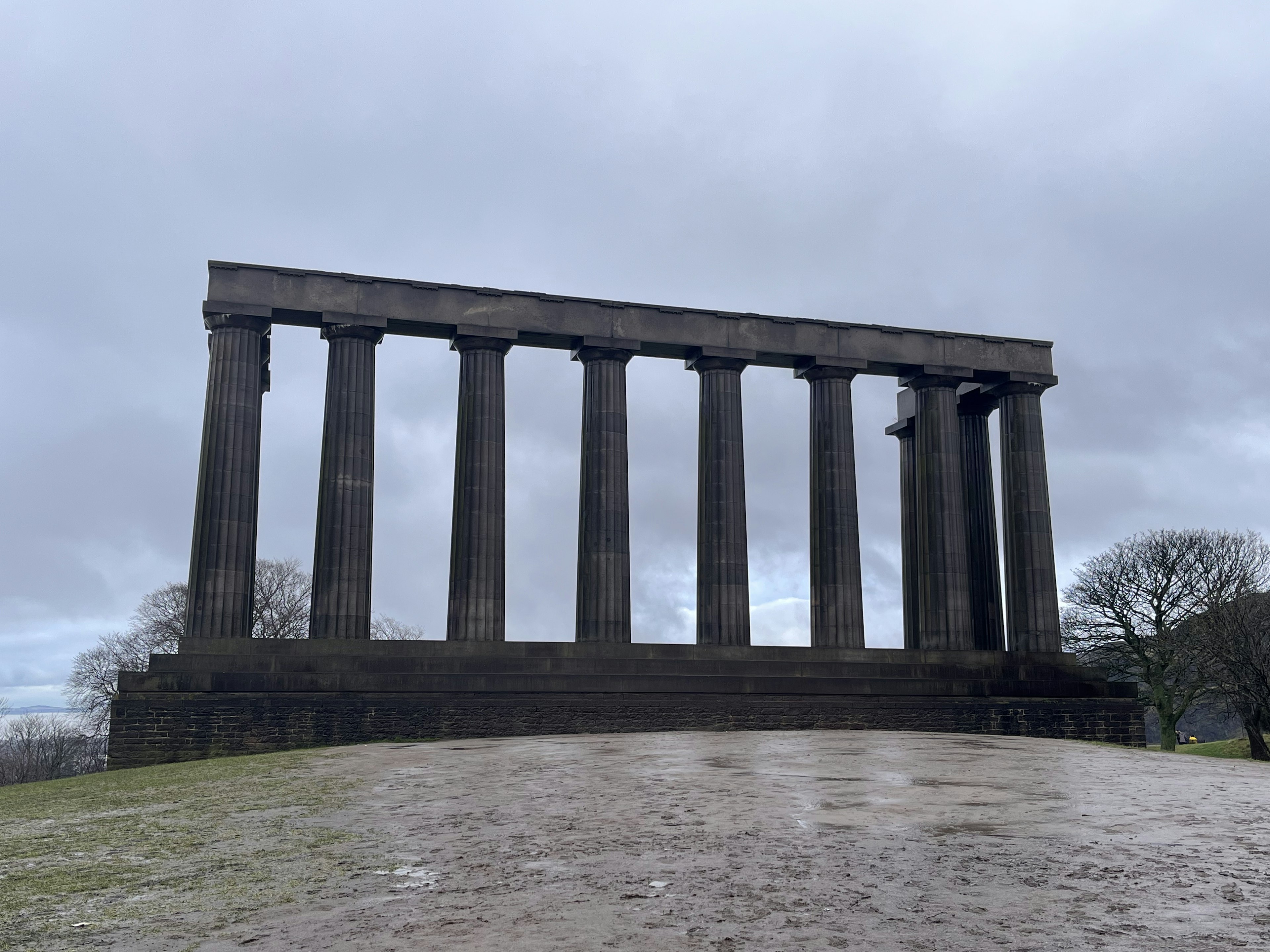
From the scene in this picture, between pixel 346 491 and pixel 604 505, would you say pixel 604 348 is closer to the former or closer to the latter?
pixel 604 505

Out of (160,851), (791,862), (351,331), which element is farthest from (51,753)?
(791,862)

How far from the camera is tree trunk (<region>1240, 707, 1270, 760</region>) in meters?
42.6

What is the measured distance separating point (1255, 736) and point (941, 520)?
14845 mm

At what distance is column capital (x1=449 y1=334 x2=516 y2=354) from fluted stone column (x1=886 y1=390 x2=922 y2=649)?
16.5m

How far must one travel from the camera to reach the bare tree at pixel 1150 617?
2191 inches

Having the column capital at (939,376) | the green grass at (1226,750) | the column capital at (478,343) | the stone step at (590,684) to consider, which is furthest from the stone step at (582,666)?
the green grass at (1226,750)

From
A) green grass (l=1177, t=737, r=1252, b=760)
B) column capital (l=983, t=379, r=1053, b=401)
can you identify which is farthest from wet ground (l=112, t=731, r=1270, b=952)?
green grass (l=1177, t=737, r=1252, b=760)

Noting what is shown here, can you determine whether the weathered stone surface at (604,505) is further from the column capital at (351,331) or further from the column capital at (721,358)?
the column capital at (351,331)

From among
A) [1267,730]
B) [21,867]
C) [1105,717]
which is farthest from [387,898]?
[1267,730]

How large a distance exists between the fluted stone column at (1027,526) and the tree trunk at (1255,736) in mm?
9048

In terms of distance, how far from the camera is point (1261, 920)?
27.8 feet

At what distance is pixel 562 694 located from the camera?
3322cm

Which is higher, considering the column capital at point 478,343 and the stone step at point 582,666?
the column capital at point 478,343

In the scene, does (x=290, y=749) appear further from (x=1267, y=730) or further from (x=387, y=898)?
(x=1267, y=730)
